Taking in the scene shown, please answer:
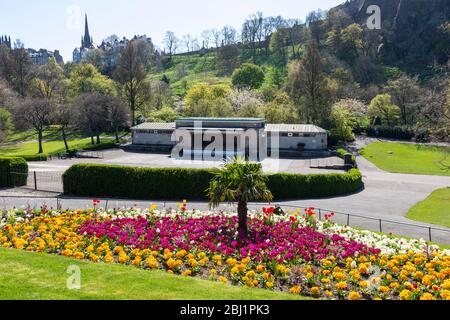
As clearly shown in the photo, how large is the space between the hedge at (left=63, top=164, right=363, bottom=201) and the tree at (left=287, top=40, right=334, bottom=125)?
3536cm

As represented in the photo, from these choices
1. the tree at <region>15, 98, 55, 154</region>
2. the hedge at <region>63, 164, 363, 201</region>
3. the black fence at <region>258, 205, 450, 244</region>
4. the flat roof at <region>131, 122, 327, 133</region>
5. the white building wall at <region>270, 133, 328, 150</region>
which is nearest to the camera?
the black fence at <region>258, 205, 450, 244</region>

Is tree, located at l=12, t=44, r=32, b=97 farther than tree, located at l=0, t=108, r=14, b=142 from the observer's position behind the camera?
Yes

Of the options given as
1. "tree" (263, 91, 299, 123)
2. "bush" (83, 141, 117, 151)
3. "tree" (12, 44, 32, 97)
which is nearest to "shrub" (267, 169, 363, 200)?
"tree" (263, 91, 299, 123)

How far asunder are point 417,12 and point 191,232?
138 metres

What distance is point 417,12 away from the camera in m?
128

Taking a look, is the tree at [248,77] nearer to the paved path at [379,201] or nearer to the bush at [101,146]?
the bush at [101,146]

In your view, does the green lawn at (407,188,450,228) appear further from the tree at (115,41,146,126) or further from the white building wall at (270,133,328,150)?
the tree at (115,41,146,126)

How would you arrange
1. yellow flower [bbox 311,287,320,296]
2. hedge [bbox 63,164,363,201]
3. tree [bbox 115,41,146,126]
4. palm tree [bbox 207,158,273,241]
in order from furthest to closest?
tree [bbox 115,41,146,126], hedge [bbox 63,164,363,201], palm tree [bbox 207,158,273,241], yellow flower [bbox 311,287,320,296]

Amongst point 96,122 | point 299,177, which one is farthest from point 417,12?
point 299,177

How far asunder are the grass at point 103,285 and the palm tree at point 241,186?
6411mm

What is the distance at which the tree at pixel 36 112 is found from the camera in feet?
182

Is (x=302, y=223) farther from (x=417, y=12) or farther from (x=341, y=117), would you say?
(x=417, y=12)

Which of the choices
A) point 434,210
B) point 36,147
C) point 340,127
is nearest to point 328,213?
point 434,210

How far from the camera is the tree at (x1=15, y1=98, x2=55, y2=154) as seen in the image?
55.4 meters
